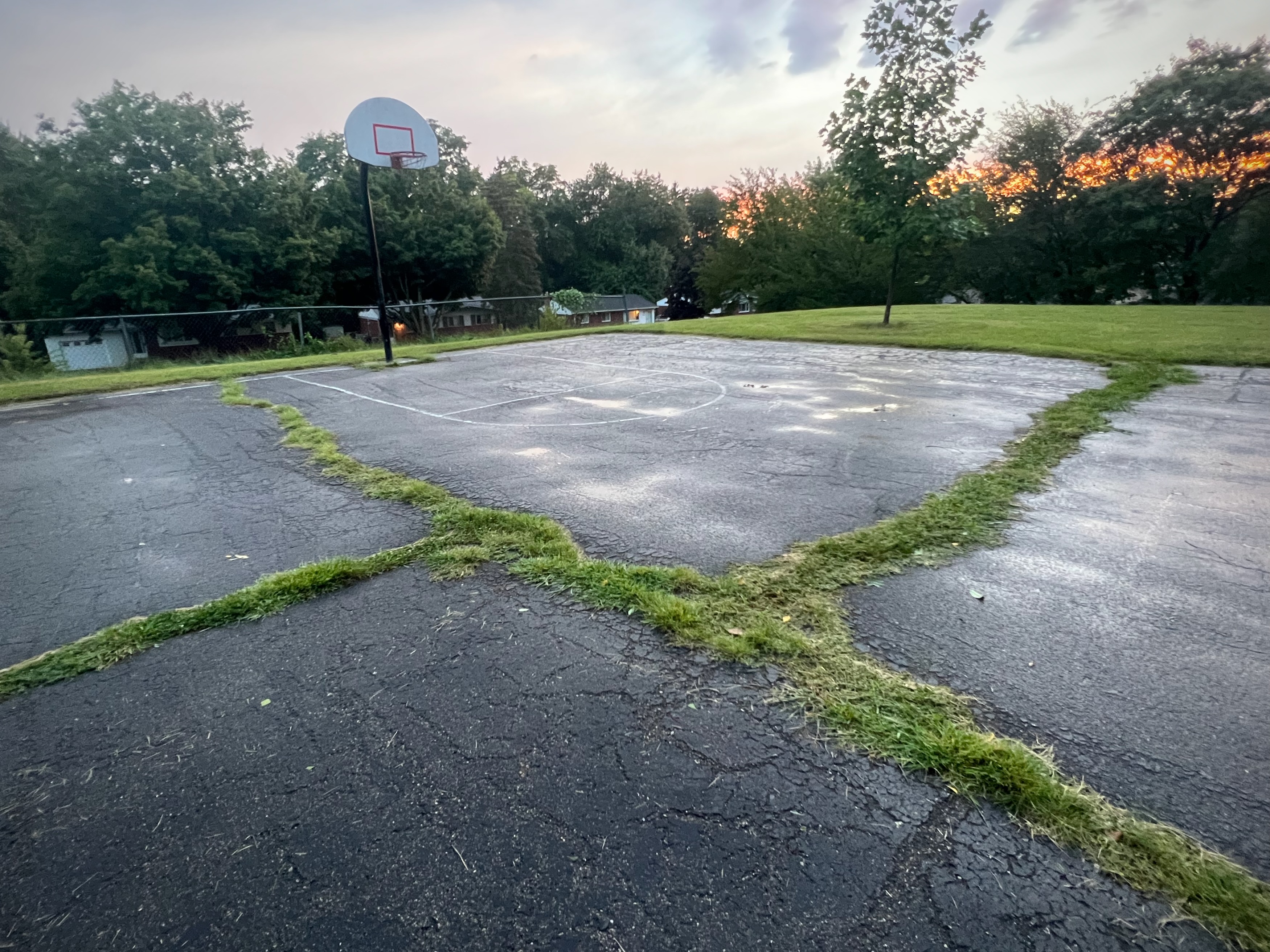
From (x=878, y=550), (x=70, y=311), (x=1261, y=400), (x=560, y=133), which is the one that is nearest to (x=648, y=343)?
(x=1261, y=400)

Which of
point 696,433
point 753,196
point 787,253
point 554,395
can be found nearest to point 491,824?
point 696,433

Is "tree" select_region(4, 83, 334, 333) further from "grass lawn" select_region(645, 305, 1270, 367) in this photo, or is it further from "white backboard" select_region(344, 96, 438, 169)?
"grass lawn" select_region(645, 305, 1270, 367)

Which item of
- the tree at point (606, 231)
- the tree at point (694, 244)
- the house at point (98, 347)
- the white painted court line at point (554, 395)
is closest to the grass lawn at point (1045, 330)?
the white painted court line at point (554, 395)

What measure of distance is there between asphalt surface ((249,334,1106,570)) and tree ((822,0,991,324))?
3241 mm

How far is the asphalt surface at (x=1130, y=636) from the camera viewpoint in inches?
68.7

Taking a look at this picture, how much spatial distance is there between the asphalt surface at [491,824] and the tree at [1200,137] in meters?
36.2

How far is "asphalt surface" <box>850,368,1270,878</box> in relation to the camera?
5.72ft

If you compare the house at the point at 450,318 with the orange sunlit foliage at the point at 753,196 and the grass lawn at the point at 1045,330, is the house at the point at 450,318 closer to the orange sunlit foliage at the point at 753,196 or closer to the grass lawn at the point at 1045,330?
the grass lawn at the point at 1045,330

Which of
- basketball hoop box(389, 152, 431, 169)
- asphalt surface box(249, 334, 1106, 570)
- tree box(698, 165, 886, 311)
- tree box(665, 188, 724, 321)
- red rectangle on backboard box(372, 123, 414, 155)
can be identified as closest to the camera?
asphalt surface box(249, 334, 1106, 570)

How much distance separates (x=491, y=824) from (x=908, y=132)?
1448 cm

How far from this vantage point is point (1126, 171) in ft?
94.4

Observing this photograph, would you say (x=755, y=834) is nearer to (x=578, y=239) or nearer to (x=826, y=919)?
(x=826, y=919)

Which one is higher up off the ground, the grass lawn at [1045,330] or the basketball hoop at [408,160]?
the basketball hoop at [408,160]

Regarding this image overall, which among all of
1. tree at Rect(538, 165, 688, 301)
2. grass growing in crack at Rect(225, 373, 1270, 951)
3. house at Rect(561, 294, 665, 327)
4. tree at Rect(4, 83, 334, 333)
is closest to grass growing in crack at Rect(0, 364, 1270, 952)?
grass growing in crack at Rect(225, 373, 1270, 951)
